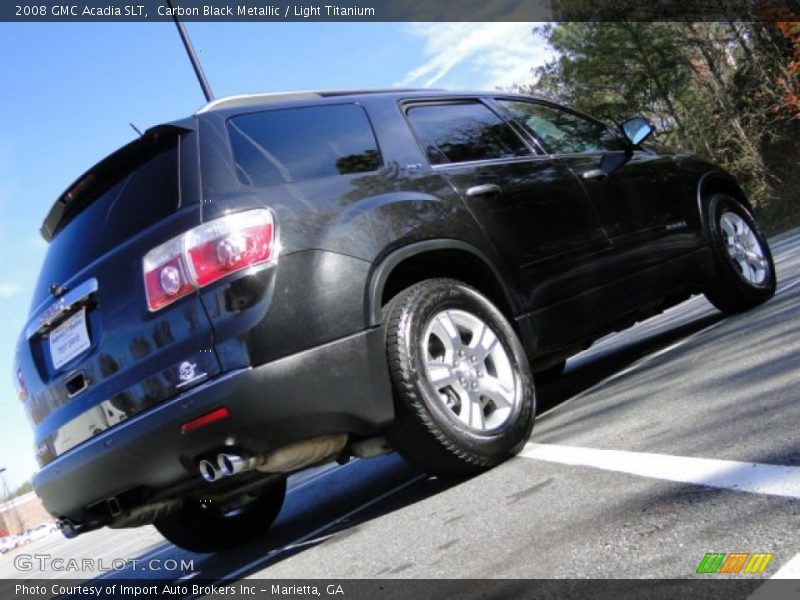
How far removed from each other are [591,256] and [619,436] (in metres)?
1.47

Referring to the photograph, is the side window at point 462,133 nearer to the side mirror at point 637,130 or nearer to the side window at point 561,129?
the side window at point 561,129

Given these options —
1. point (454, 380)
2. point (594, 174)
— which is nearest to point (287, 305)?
point (454, 380)

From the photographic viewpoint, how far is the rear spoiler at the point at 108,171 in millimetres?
3553

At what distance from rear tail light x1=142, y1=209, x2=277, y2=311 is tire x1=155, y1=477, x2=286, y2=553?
4.74ft

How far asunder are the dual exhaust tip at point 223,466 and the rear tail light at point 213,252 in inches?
25.8

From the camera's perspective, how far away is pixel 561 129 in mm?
5316

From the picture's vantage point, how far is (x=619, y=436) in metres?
3.50

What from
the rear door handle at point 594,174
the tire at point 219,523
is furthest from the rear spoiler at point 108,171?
the rear door handle at point 594,174

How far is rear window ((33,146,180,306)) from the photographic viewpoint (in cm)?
343

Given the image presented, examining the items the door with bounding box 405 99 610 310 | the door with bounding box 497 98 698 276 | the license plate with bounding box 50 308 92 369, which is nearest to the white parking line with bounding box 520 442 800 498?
the door with bounding box 405 99 610 310

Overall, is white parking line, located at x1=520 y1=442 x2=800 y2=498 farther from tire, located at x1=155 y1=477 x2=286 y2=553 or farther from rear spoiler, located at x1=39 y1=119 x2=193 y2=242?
rear spoiler, located at x1=39 y1=119 x2=193 y2=242

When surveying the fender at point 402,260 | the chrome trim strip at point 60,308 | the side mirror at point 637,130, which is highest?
the chrome trim strip at point 60,308

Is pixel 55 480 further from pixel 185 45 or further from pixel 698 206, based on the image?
pixel 185 45

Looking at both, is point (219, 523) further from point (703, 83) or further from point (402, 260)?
point (703, 83)
